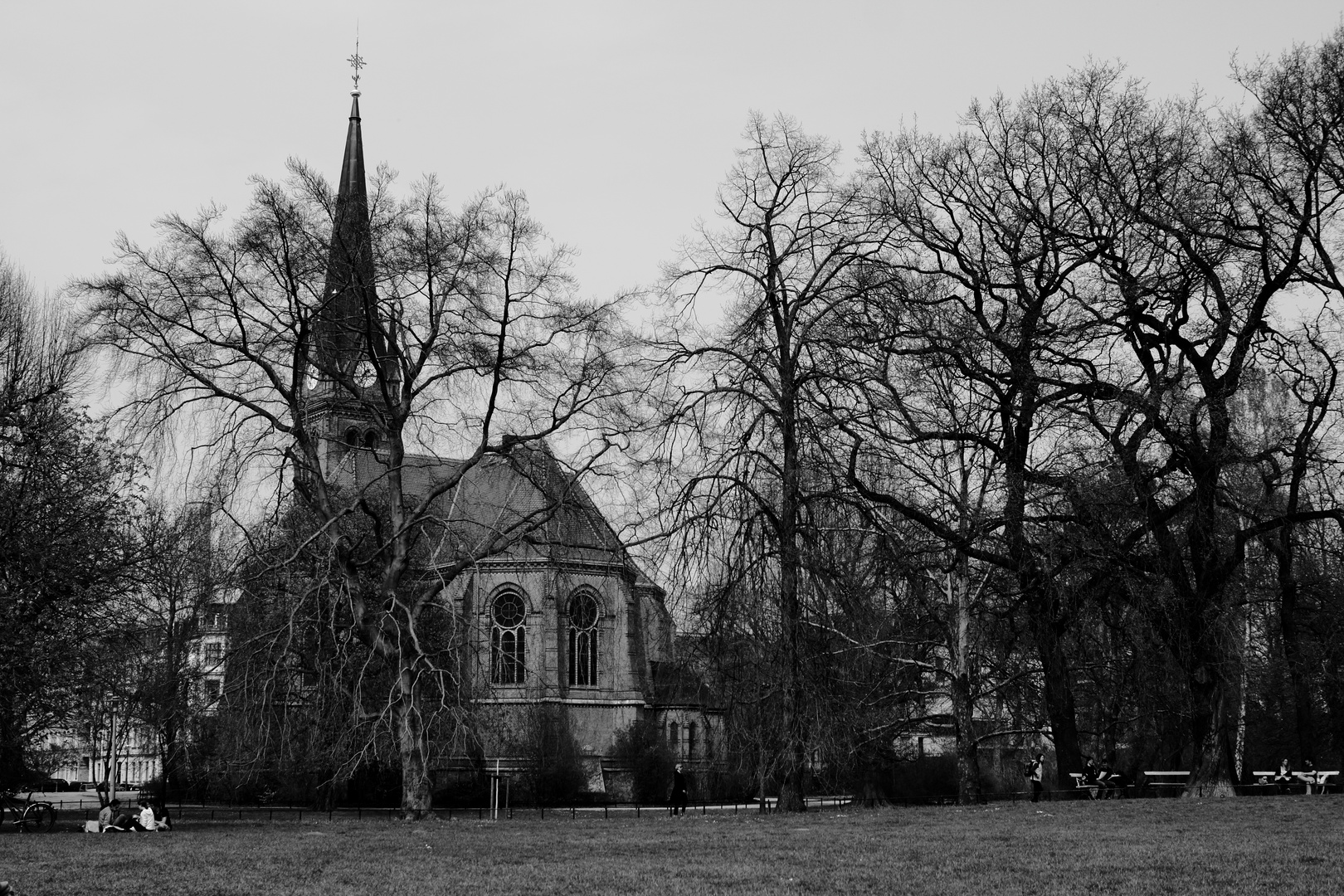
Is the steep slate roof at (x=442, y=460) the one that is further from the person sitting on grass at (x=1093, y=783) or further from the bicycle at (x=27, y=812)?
the person sitting on grass at (x=1093, y=783)

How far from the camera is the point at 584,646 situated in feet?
214

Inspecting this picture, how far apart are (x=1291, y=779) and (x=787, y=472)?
13220 millimetres

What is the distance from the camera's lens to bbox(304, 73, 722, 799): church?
2514 centimetres

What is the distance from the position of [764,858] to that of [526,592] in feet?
164

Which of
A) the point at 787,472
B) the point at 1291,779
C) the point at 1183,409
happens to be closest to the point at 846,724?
the point at 787,472

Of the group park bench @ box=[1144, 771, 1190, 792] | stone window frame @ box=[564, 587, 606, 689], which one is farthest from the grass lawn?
stone window frame @ box=[564, 587, 606, 689]

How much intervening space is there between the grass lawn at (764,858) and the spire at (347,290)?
9.41 meters

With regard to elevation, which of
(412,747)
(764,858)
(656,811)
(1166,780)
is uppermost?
(412,747)

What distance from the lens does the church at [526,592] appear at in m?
25.1

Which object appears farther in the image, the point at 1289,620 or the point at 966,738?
the point at 1289,620

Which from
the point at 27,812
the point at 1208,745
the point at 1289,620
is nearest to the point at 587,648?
the point at 1289,620

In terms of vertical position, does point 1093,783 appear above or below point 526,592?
below

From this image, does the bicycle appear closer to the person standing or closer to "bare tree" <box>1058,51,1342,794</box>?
the person standing

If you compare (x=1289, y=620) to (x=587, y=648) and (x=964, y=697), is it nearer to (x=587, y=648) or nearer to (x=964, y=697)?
(x=964, y=697)
